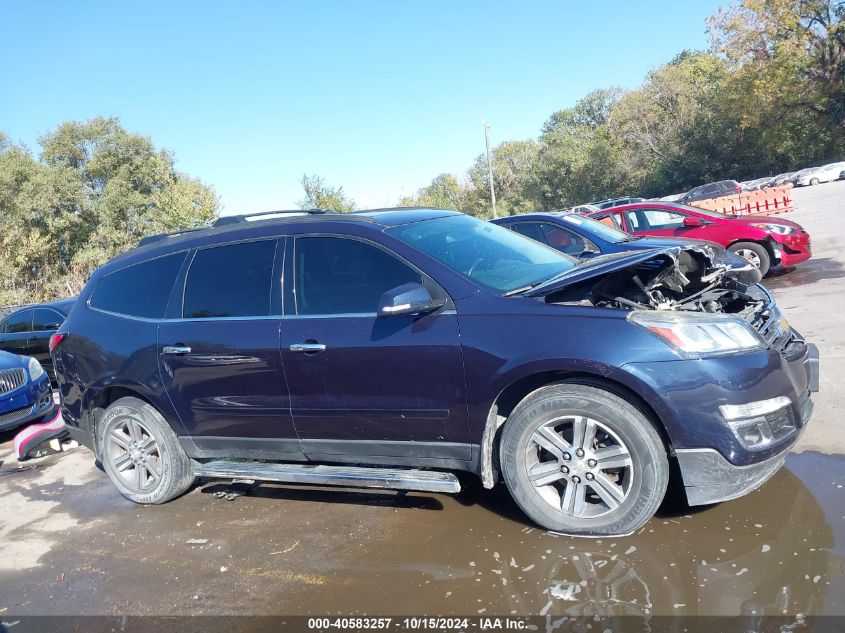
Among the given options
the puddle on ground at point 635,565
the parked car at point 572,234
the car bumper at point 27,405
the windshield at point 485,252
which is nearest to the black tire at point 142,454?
the puddle on ground at point 635,565

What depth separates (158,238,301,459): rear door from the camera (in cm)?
414

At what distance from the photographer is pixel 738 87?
45.0 metres

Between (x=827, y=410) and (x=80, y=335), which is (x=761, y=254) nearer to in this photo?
(x=827, y=410)

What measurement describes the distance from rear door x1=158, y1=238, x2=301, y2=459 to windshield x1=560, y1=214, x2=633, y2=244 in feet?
16.3

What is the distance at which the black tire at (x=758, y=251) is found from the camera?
10297mm

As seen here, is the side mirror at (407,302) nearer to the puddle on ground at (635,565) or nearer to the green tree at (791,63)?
the puddle on ground at (635,565)

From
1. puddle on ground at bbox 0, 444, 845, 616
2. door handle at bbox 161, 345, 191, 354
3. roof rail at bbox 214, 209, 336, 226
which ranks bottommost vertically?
puddle on ground at bbox 0, 444, 845, 616

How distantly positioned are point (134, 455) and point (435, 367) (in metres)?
2.63

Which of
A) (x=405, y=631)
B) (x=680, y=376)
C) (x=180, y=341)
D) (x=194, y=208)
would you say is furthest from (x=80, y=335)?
(x=194, y=208)

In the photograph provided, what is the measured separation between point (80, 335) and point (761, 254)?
9.54m

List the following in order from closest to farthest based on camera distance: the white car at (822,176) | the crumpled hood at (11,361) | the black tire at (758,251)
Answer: the crumpled hood at (11,361) → the black tire at (758,251) → the white car at (822,176)

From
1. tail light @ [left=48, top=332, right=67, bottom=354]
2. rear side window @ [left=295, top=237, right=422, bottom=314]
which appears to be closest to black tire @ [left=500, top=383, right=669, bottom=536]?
rear side window @ [left=295, top=237, right=422, bottom=314]

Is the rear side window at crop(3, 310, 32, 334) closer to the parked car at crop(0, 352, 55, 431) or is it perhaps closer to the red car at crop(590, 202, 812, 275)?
the parked car at crop(0, 352, 55, 431)

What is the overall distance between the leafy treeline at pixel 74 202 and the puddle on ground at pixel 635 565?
84.2ft
